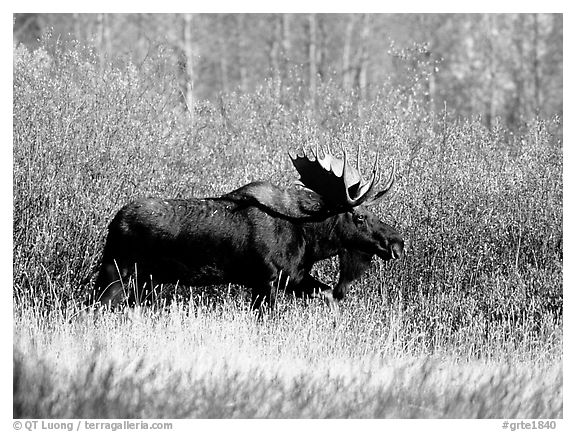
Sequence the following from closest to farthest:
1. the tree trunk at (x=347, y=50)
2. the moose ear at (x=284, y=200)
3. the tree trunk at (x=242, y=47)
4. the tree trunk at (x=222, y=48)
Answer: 1. the moose ear at (x=284, y=200)
2. the tree trunk at (x=347, y=50)
3. the tree trunk at (x=242, y=47)
4. the tree trunk at (x=222, y=48)

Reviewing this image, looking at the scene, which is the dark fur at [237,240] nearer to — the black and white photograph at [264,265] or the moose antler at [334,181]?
the black and white photograph at [264,265]

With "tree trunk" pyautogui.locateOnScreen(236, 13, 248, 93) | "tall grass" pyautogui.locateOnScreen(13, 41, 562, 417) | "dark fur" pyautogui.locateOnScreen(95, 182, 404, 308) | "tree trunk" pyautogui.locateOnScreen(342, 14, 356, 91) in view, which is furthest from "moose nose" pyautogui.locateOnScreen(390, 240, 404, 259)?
"tree trunk" pyautogui.locateOnScreen(236, 13, 248, 93)

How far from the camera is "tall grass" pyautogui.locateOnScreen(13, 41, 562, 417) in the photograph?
807cm

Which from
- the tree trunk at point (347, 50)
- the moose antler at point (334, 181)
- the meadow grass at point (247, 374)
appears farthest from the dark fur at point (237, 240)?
the tree trunk at point (347, 50)

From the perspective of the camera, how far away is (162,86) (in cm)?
1148

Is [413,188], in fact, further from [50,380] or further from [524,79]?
[524,79]

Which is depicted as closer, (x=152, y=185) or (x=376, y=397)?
(x=376, y=397)

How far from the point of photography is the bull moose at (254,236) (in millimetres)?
8430

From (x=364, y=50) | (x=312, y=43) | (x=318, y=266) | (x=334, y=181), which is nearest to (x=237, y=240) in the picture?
(x=334, y=181)

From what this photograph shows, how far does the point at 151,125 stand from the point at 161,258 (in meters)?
2.82

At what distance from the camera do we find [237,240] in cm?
855

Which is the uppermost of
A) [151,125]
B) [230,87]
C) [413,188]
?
[230,87]

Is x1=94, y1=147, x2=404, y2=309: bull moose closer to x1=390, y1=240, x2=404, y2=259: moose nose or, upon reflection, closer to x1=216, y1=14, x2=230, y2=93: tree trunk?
x1=390, y1=240, x2=404, y2=259: moose nose
